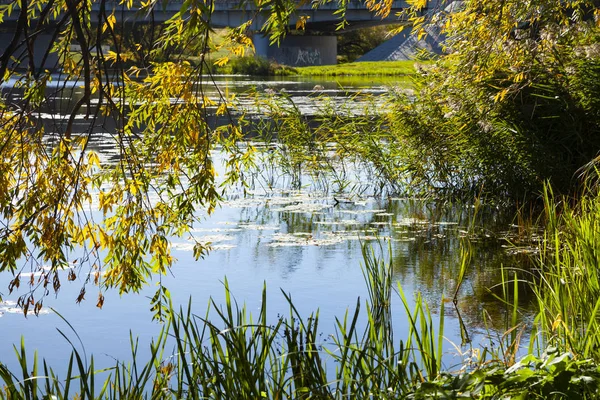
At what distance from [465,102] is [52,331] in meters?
4.52

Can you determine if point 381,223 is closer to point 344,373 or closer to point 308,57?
point 344,373

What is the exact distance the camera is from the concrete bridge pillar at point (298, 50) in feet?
186

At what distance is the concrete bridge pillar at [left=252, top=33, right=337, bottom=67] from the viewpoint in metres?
56.8

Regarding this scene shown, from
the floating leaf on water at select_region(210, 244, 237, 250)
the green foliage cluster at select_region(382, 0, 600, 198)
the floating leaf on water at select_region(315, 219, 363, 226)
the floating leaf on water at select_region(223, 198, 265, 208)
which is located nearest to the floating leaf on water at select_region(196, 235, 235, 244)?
the floating leaf on water at select_region(210, 244, 237, 250)

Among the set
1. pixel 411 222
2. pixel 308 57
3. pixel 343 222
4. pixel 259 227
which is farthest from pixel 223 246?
pixel 308 57

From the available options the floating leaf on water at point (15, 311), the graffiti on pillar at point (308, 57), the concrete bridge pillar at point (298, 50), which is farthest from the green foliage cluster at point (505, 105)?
the graffiti on pillar at point (308, 57)

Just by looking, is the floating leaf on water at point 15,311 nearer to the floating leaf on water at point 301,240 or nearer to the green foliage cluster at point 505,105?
the floating leaf on water at point 301,240

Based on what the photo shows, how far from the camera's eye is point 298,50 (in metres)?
58.1

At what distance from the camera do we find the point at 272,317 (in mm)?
5988

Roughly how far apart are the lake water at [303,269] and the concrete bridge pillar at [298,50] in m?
46.6

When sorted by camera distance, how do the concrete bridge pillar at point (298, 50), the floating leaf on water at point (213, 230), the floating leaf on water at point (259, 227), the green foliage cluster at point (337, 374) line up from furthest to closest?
the concrete bridge pillar at point (298, 50), the floating leaf on water at point (259, 227), the floating leaf on water at point (213, 230), the green foliage cluster at point (337, 374)

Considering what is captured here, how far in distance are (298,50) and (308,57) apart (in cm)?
83

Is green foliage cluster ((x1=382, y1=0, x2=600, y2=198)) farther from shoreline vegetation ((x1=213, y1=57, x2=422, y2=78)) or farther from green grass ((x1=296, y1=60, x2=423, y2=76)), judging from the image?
shoreline vegetation ((x1=213, y1=57, x2=422, y2=78))

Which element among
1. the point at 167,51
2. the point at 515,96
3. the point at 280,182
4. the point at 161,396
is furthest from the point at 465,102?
the point at 161,396
